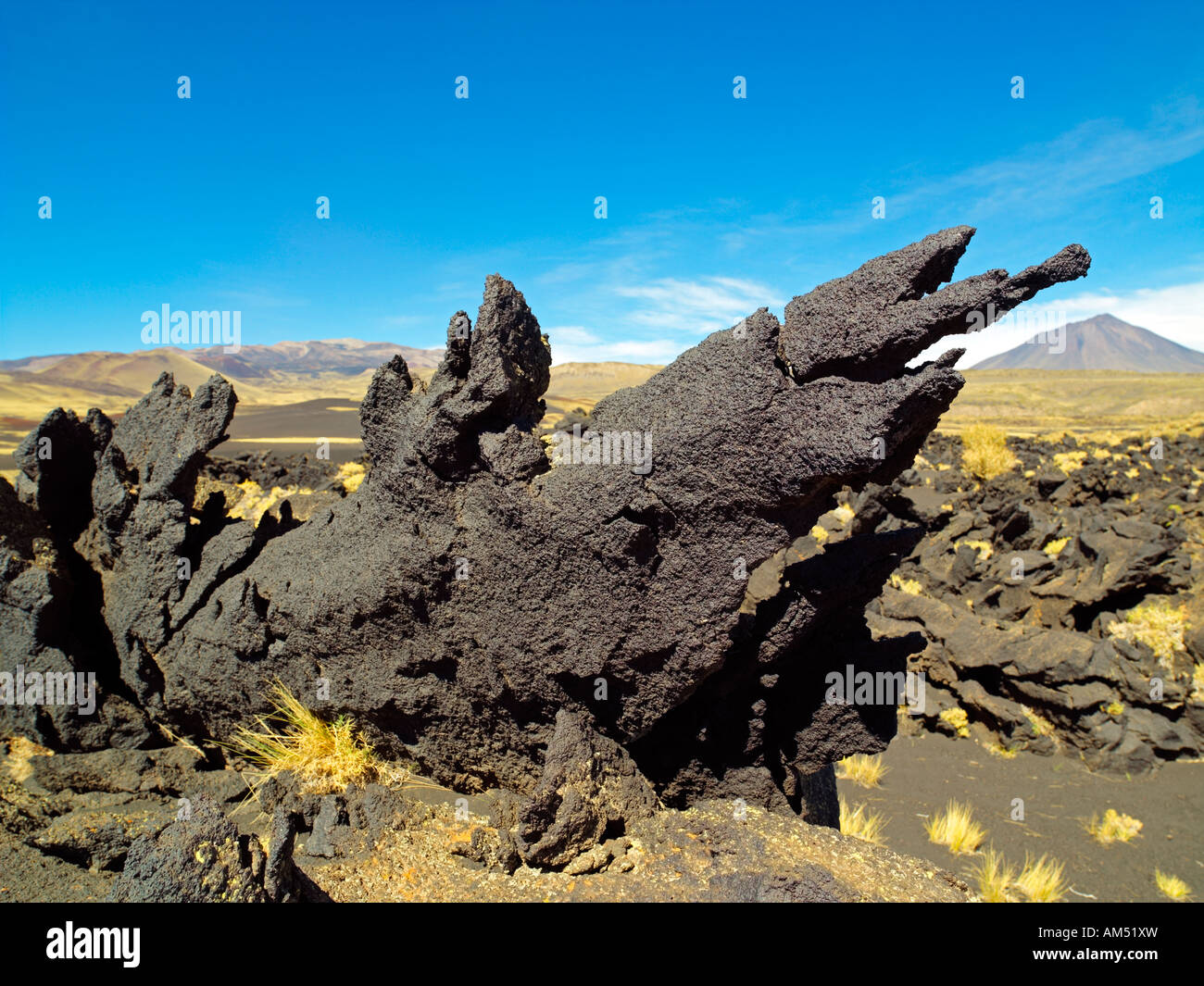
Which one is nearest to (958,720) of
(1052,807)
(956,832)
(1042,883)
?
(1052,807)

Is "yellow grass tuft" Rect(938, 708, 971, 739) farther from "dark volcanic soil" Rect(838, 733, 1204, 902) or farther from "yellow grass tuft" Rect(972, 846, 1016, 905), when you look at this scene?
"yellow grass tuft" Rect(972, 846, 1016, 905)

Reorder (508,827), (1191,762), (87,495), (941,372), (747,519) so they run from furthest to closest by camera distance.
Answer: (1191,762), (87,495), (508,827), (747,519), (941,372)

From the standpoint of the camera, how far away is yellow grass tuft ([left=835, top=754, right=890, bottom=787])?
21.6 feet

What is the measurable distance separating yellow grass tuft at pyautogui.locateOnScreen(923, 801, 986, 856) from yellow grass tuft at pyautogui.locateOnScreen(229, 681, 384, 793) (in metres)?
4.34

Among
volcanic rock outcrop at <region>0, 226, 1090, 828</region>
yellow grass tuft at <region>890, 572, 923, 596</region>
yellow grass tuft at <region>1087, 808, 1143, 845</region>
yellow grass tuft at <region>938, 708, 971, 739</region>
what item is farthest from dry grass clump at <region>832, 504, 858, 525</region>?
volcanic rock outcrop at <region>0, 226, 1090, 828</region>

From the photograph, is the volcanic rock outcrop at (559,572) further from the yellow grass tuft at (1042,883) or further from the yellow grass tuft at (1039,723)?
the yellow grass tuft at (1039,723)

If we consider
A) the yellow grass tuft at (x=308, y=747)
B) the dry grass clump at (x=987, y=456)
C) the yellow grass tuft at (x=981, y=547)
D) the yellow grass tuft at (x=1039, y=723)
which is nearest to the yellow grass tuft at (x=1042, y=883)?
the yellow grass tuft at (x=1039, y=723)

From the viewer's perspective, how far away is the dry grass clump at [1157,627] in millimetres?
7078

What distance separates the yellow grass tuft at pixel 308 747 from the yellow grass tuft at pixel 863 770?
14.7 feet

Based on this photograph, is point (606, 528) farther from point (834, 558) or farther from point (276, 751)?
point (276, 751)

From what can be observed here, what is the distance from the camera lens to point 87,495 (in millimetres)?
5672

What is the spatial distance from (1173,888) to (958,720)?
→ 7.76ft
